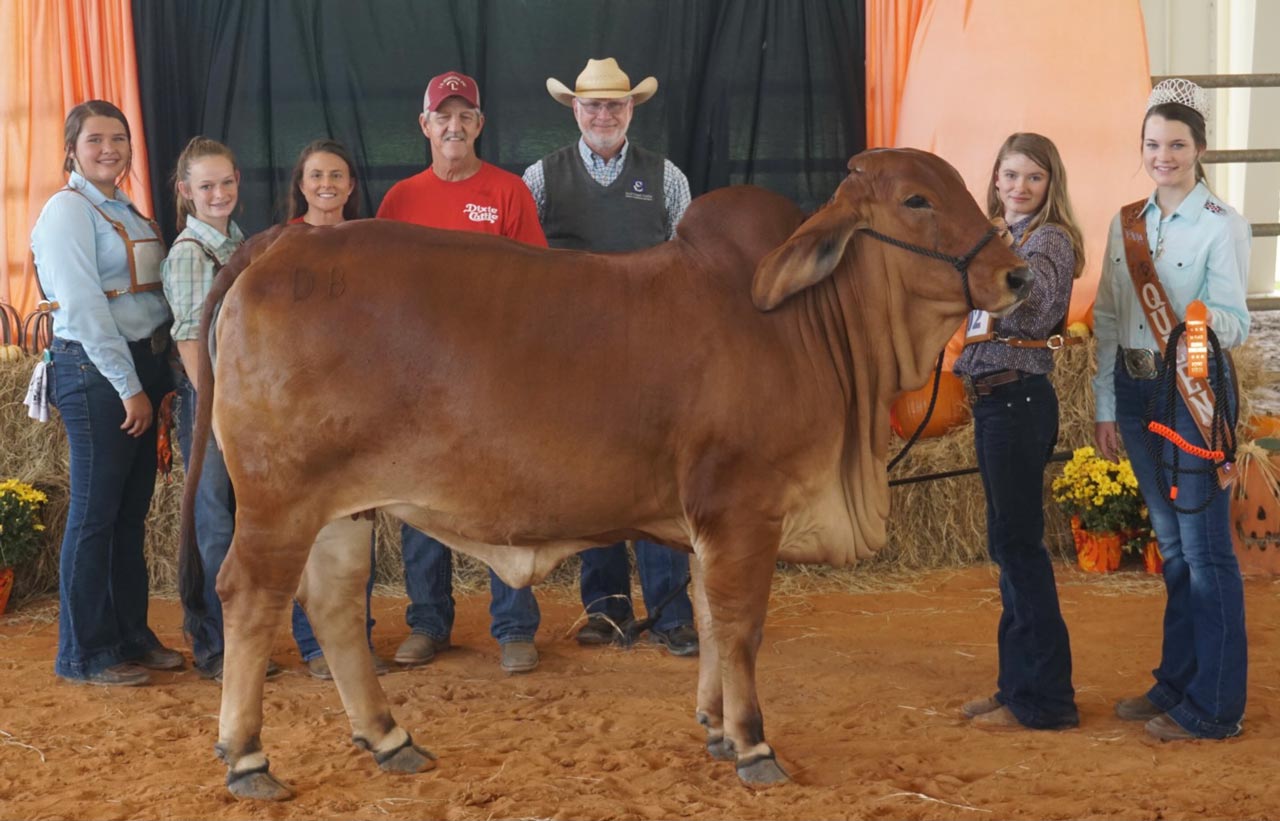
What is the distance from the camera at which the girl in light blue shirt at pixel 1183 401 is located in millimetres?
3785

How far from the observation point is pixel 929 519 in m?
6.45

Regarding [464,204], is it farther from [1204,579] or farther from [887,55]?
[887,55]

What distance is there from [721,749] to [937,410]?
3188 millimetres

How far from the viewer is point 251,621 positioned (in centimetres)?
344

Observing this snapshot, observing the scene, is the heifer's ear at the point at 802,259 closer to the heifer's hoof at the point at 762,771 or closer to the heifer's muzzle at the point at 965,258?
the heifer's muzzle at the point at 965,258

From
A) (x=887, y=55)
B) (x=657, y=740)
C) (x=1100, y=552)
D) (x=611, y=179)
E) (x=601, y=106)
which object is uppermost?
(x=887, y=55)

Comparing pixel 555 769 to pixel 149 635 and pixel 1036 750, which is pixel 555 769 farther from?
pixel 149 635

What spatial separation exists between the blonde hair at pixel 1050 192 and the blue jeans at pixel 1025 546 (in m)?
0.42

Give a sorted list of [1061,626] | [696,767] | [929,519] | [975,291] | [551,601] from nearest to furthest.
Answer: [975,291], [696,767], [1061,626], [551,601], [929,519]

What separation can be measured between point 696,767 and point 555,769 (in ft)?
1.31

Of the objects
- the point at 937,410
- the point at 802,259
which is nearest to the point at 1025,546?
the point at 802,259

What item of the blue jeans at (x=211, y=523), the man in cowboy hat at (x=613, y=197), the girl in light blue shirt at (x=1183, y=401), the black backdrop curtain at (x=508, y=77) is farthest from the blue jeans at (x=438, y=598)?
the black backdrop curtain at (x=508, y=77)

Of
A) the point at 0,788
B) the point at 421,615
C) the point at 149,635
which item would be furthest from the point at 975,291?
the point at 149,635

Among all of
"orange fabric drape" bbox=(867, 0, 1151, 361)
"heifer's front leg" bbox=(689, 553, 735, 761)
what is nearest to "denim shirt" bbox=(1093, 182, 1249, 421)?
"heifer's front leg" bbox=(689, 553, 735, 761)
